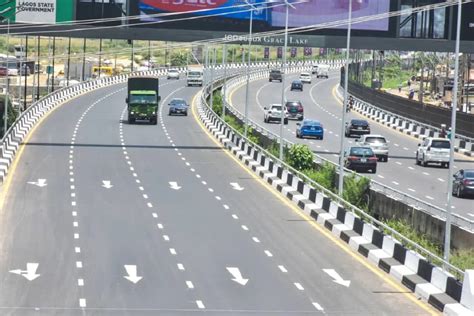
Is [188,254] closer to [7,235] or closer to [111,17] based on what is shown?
[7,235]

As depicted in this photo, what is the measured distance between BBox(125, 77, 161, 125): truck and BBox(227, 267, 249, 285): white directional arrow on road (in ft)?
171

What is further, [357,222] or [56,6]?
[56,6]

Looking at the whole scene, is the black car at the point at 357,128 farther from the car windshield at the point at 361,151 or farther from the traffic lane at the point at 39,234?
the traffic lane at the point at 39,234

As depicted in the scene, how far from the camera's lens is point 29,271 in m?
28.8

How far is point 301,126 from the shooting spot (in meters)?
78.1

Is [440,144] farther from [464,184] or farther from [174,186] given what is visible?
[174,186]

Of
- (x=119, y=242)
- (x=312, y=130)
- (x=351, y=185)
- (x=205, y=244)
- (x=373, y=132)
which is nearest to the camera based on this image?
(x=119, y=242)

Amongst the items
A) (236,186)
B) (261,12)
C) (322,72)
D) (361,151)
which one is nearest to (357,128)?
(261,12)

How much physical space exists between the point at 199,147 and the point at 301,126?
13.8 meters

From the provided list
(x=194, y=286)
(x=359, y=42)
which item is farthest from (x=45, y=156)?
(x=194, y=286)

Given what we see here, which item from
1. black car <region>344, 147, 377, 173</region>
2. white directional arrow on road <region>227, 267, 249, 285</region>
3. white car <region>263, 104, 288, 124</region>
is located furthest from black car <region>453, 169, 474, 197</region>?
white car <region>263, 104, 288, 124</region>

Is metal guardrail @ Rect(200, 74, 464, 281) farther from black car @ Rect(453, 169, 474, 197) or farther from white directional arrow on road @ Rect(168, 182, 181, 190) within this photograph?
black car @ Rect(453, 169, 474, 197)

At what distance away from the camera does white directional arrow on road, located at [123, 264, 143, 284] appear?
2805 cm

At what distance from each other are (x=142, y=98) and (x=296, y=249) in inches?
1963
